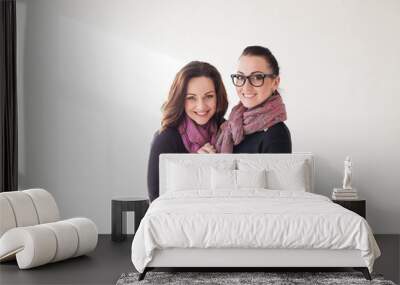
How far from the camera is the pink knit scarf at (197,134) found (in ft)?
23.9

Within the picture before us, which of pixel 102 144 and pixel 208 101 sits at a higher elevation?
pixel 208 101

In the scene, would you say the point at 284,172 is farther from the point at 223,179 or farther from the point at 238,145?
the point at 238,145

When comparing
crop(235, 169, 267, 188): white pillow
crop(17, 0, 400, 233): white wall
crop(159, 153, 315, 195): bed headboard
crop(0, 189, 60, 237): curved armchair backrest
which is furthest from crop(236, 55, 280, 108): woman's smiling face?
crop(0, 189, 60, 237): curved armchair backrest

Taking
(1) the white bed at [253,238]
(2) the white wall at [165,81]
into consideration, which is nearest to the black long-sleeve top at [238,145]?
(2) the white wall at [165,81]

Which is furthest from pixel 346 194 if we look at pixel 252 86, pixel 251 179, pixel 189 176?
pixel 189 176

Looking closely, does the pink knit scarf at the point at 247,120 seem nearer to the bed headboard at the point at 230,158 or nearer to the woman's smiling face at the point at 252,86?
the woman's smiling face at the point at 252,86

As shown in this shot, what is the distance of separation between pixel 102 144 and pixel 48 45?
1279mm

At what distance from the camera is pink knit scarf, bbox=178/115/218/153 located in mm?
7277

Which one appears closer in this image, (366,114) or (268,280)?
(268,280)

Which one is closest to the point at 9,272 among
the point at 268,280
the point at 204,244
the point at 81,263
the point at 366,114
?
the point at 81,263

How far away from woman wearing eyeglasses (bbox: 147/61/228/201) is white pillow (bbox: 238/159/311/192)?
1.87ft

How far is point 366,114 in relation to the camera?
24.0 feet

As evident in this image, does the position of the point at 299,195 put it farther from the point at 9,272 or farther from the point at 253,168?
Result: the point at 9,272

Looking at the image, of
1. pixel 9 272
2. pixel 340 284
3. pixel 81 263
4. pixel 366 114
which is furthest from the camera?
pixel 366 114
